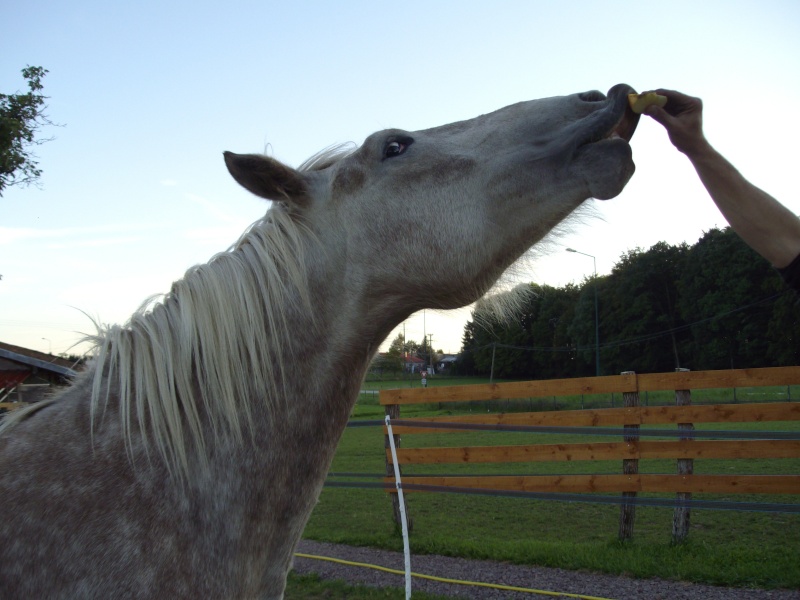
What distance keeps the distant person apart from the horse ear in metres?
1.27

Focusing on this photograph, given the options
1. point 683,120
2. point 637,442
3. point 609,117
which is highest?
point 683,120

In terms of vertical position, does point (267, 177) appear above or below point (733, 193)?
below

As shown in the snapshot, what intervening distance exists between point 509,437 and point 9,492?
19935 millimetres

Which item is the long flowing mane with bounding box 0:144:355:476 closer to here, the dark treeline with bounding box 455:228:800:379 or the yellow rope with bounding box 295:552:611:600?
the yellow rope with bounding box 295:552:611:600

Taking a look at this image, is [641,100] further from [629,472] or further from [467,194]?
[629,472]

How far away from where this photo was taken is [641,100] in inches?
75.6

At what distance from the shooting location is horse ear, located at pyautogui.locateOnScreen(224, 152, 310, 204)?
1.92m

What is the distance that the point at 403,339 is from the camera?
9.70ft

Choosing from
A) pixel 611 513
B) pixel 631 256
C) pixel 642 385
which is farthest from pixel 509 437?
pixel 631 256

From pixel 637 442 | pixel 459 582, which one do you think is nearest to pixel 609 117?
pixel 459 582

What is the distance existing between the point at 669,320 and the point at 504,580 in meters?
54.5

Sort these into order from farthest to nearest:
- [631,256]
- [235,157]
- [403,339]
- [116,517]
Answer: [631,256] → [403,339] → [235,157] → [116,517]

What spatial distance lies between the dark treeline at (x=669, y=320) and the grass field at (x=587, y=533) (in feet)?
102

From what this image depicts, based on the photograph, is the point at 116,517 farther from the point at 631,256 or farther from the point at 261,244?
the point at 631,256
